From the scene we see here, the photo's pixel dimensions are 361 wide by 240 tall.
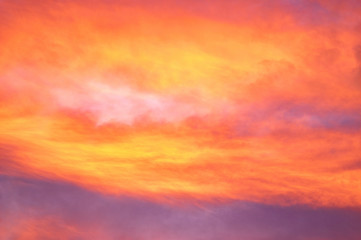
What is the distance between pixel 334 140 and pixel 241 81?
2307 millimetres

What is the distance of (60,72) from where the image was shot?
6320mm

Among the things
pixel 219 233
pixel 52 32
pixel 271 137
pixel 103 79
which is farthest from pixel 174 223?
pixel 52 32

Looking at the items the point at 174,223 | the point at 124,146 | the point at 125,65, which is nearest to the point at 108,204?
the point at 174,223

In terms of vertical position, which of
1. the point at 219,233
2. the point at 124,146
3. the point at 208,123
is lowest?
the point at 219,233


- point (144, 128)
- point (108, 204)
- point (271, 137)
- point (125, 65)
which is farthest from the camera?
point (108, 204)

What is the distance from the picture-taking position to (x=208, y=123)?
23.4 ft

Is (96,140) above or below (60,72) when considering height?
below

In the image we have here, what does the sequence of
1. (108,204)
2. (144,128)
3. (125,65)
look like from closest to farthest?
1. (125,65)
2. (144,128)
3. (108,204)

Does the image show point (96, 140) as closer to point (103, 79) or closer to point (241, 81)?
point (103, 79)

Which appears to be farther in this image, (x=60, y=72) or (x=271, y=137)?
(x=271, y=137)

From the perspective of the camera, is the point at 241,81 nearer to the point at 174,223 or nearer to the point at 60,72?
the point at 60,72

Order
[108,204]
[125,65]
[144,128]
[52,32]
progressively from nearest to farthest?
1. [52,32]
2. [125,65]
3. [144,128]
4. [108,204]

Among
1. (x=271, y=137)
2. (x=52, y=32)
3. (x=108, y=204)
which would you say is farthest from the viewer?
(x=108, y=204)

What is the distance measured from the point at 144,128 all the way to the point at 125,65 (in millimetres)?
1202
